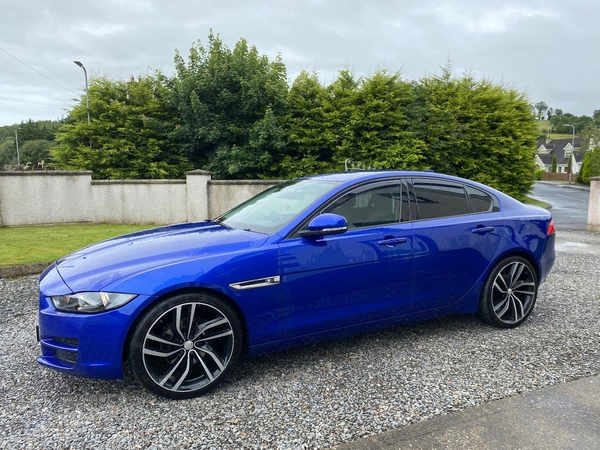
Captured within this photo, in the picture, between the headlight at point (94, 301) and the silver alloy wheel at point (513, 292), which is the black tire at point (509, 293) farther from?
the headlight at point (94, 301)

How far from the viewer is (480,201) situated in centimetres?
418

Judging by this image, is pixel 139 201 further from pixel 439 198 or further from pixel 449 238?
pixel 449 238

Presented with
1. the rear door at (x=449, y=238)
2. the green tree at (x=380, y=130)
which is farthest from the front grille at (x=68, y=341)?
the green tree at (x=380, y=130)

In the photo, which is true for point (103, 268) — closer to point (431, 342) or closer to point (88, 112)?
point (431, 342)

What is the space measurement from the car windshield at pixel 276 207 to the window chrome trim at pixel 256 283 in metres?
0.40

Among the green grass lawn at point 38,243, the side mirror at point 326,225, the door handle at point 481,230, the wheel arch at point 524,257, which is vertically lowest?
the green grass lawn at point 38,243

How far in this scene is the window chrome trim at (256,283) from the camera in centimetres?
294

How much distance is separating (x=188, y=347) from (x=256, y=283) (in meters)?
0.62

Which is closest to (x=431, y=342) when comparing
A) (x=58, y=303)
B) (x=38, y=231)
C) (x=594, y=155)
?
(x=58, y=303)

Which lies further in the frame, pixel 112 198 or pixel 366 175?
pixel 112 198

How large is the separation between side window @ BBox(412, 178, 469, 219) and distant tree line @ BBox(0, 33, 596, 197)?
31.8 feet

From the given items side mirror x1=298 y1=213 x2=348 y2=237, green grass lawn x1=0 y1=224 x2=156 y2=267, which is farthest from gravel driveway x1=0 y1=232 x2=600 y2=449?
green grass lawn x1=0 y1=224 x2=156 y2=267

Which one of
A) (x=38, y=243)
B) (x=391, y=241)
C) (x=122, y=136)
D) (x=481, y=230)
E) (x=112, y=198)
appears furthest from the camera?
(x=122, y=136)

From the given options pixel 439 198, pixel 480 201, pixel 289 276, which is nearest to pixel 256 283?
pixel 289 276
